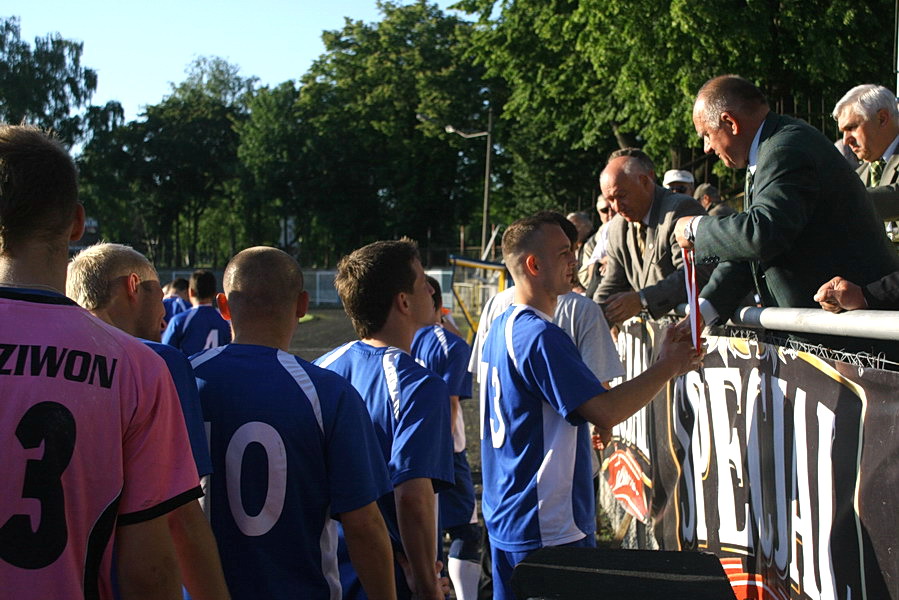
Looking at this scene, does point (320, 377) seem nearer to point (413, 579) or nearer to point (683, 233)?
point (413, 579)

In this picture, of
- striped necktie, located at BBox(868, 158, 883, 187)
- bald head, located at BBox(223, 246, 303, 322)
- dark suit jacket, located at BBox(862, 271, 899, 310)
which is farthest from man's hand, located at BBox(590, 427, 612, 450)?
striped necktie, located at BBox(868, 158, 883, 187)

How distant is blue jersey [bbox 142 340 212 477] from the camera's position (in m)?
2.58

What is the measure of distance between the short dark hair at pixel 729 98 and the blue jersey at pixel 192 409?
2293mm

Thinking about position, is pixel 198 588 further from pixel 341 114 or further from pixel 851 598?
pixel 341 114

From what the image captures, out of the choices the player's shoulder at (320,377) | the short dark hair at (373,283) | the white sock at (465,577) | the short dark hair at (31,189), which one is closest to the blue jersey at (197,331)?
the white sock at (465,577)

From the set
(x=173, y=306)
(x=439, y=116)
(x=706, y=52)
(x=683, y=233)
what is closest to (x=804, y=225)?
(x=683, y=233)

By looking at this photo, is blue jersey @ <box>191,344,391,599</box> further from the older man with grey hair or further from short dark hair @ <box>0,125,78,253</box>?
the older man with grey hair

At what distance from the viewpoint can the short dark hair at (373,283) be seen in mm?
3518

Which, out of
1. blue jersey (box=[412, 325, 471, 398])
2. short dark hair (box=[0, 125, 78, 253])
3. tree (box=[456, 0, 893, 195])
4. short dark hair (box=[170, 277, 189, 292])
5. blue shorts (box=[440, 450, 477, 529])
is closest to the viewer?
short dark hair (box=[0, 125, 78, 253])

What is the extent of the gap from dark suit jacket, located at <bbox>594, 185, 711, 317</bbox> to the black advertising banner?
0.56m

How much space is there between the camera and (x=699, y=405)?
398cm

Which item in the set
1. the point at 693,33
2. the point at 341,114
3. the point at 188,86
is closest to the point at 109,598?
the point at 693,33

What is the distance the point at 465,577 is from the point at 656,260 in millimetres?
2269

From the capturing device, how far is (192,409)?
8.57 ft
